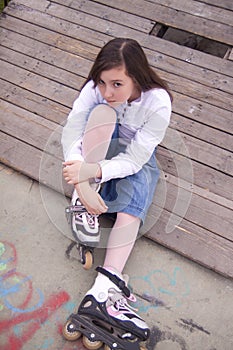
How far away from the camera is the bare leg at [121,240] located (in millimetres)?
1990

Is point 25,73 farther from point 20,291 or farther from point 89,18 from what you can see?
point 20,291

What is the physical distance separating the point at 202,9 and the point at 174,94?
0.81 m

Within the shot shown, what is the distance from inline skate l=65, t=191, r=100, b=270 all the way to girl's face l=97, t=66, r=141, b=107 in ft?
1.71

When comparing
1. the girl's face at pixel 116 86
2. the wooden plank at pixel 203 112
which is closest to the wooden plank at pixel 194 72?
the wooden plank at pixel 203 112

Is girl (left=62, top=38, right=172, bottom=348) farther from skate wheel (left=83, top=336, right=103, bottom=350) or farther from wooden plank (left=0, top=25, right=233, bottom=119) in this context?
wooden plank (left=0, top=25, right=233, bottom=119)

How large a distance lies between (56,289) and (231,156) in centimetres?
120

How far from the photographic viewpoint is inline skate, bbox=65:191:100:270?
81.0 inches

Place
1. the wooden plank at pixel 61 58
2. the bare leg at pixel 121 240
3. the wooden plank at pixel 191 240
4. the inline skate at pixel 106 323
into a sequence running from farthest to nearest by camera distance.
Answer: the wooden plank at pixel 61 58
the wooden plank at pixel 191 240
the bare leg at pixel 121 240
the inline skate at pixel 106 323

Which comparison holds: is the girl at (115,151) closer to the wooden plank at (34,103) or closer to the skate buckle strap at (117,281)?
the skate buckle strap at (117,281)

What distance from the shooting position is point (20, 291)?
1969 millimetres

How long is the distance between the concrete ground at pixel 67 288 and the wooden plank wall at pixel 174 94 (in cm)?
11

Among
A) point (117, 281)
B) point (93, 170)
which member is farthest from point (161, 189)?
point (117, 281)

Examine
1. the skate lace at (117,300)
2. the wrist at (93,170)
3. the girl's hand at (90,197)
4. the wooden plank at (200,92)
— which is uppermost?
the wooden plank at (200,92)

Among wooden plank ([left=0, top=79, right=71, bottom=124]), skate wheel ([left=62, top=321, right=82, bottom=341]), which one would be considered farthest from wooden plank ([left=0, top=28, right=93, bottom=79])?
skate wheel ([left=62, top=321, right=82, bottom=341])
